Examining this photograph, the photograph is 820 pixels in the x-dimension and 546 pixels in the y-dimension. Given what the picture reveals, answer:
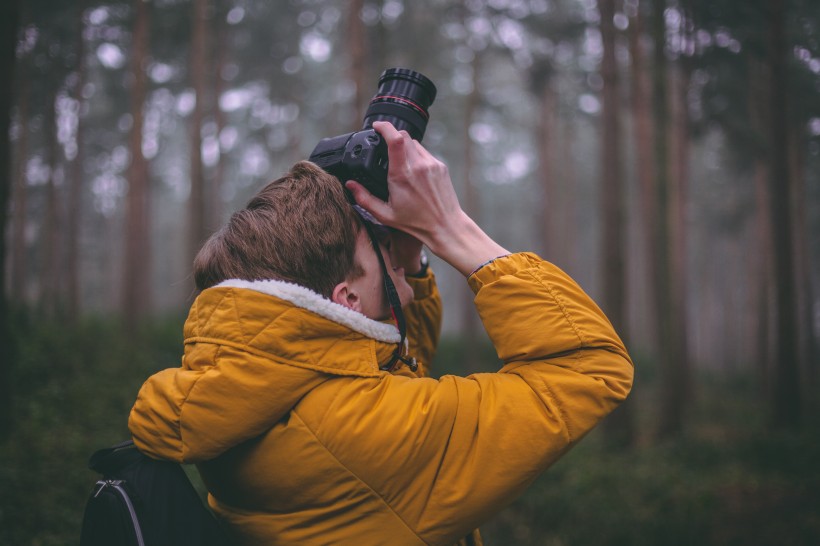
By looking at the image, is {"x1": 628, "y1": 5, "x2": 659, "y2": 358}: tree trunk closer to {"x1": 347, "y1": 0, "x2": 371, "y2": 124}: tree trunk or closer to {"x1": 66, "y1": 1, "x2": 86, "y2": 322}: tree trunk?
{"x1": 347, "y1": 0, "x2": 371, "y2": 124}: tree trunk

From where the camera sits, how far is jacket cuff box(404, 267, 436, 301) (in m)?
1.97

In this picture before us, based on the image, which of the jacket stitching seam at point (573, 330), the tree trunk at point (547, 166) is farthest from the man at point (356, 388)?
the tree trunk at point (547, 166)

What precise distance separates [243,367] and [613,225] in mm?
9263

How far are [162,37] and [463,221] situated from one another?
52.1 feet

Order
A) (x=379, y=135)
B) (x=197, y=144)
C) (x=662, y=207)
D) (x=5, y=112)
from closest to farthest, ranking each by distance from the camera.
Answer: (x=379, y=135), (x=5, y=112), (x=662, y=207), (x=197, y=144)

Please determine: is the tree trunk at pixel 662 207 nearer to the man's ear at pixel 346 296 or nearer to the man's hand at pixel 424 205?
the man's hand at pixel 424 205

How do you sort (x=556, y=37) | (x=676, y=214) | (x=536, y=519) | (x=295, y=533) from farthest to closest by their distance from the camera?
1. (x=556, y=37)
2. (x=676, y=214)
3. (x=536, y=519)
4. (x=295, y=533)

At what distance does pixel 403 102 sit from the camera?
1.65m

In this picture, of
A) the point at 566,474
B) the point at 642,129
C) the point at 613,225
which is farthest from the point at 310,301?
the point at 642,129

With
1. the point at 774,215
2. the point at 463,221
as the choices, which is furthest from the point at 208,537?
the point at 774,215

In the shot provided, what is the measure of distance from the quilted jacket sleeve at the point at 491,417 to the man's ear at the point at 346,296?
0.77ft

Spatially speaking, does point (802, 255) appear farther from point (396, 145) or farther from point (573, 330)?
point (396, 145)

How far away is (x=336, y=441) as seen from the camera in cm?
130

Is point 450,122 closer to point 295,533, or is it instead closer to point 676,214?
point 676,214
